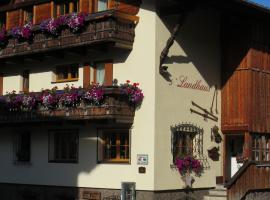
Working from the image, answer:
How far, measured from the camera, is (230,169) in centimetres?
2527

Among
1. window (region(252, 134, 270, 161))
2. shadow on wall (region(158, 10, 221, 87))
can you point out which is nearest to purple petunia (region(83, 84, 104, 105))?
shadow on wall (region(158, 10, 221, 87))

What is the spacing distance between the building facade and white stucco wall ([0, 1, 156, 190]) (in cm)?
4

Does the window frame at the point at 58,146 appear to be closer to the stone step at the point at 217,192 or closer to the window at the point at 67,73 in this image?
the window at the point at 67,73

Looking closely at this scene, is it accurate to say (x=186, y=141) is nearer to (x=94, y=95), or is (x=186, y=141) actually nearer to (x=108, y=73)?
(x=108, y=73)

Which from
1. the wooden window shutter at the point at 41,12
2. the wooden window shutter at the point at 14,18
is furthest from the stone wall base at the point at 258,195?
the wooden window shutter at the point at 14,18

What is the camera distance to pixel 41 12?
25.4 m

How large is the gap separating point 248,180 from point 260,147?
1.90 metres

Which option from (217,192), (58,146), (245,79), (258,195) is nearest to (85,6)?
(58,146)

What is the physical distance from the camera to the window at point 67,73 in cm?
2438

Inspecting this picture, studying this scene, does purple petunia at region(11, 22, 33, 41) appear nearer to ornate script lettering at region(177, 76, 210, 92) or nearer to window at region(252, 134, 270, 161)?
ornate script lettering at region(177, 76, 210, 92)

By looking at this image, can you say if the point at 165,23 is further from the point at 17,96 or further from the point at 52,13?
the point at 17,96

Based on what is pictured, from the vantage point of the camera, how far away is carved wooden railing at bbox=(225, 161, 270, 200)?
2236cm

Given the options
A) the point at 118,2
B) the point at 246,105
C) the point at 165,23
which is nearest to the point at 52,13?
the point at 118,2

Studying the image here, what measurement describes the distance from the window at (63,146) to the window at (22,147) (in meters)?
1.48
